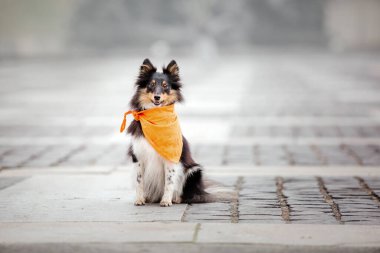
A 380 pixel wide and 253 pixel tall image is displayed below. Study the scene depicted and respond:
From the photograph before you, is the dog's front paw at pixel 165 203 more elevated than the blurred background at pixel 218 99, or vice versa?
the blurred background at pixel 218 99

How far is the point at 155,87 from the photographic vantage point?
715 cm

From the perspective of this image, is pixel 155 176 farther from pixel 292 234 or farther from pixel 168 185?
pixel 292 234

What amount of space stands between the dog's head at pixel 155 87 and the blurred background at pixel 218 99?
3.12 m

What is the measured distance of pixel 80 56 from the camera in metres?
65.1

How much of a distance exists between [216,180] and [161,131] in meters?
1.93

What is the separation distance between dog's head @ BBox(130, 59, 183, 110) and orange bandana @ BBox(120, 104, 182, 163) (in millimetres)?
74

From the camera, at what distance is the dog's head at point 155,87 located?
7164mm

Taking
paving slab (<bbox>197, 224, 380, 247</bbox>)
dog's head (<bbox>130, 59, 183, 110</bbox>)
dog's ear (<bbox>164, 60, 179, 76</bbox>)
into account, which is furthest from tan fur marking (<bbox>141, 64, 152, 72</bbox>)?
paving slab (<bbox>197, 224, 380, 247</bbox>)

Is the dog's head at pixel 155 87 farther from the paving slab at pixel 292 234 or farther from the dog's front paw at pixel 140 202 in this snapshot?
the paving slab at pixel 292 234

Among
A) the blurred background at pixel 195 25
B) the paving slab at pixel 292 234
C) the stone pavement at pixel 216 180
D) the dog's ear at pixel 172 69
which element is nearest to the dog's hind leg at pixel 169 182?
the stone pavement at pixel 216 180

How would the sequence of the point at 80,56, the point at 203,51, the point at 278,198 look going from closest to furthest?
the point at 278,198, the point at 203,51, the point at 80,56

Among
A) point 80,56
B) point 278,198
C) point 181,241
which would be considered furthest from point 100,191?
point 80,56

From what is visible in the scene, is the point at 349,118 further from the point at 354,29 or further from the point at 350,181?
the point at 354,29

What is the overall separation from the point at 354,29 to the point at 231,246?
7076cm
